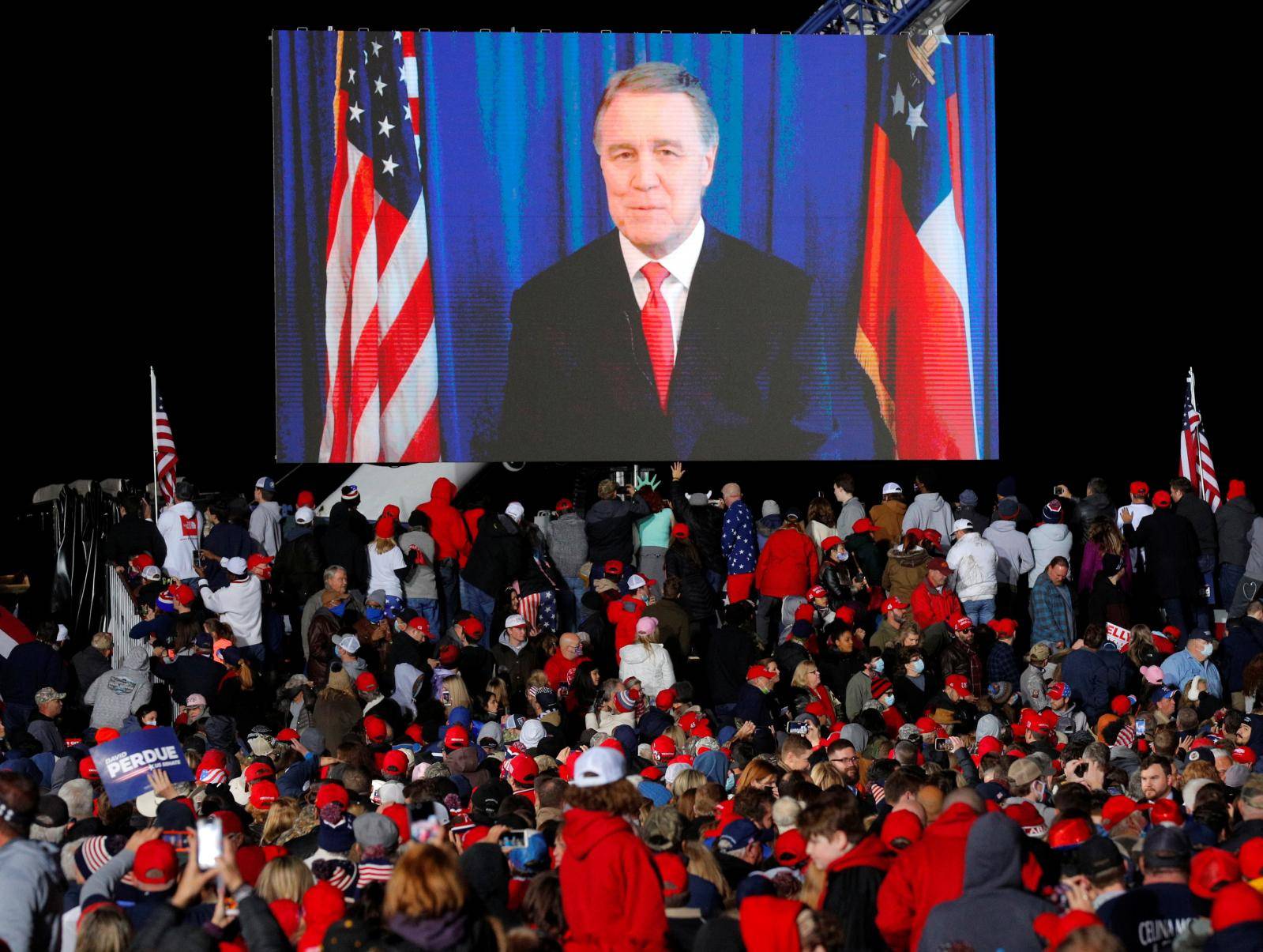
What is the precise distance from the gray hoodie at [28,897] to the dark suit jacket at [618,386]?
10.3 m

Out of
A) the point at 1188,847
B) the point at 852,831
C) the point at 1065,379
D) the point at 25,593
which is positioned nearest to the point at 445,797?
the point at 852,831

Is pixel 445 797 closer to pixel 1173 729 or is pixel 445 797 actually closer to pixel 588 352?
pixel 1173 729

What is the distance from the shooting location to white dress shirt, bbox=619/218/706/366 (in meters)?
16.7

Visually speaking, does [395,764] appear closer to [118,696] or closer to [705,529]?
[118,696]

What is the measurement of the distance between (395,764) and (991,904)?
5.22m

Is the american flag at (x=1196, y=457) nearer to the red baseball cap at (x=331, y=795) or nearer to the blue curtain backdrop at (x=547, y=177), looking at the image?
the blue curtain backdrop at (x=547, y=177)

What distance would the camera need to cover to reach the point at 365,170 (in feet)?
54.5

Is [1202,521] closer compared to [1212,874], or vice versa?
[1212,874]

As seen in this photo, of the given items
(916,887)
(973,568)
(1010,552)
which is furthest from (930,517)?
(916,887)

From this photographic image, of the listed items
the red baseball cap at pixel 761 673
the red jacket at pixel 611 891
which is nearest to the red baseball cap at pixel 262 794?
the red jacket at pixel 611 891

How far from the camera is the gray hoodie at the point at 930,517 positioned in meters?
15.4

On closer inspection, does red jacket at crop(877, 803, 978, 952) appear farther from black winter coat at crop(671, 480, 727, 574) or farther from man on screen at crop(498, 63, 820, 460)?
man on screen at crop(498, 63, 820, 460)

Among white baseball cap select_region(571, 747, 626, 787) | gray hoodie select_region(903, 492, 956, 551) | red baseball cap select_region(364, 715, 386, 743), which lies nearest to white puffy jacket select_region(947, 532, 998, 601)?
gray hoodie select_region(903, 492, 956, 551)

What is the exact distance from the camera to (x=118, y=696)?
13.1 metres
